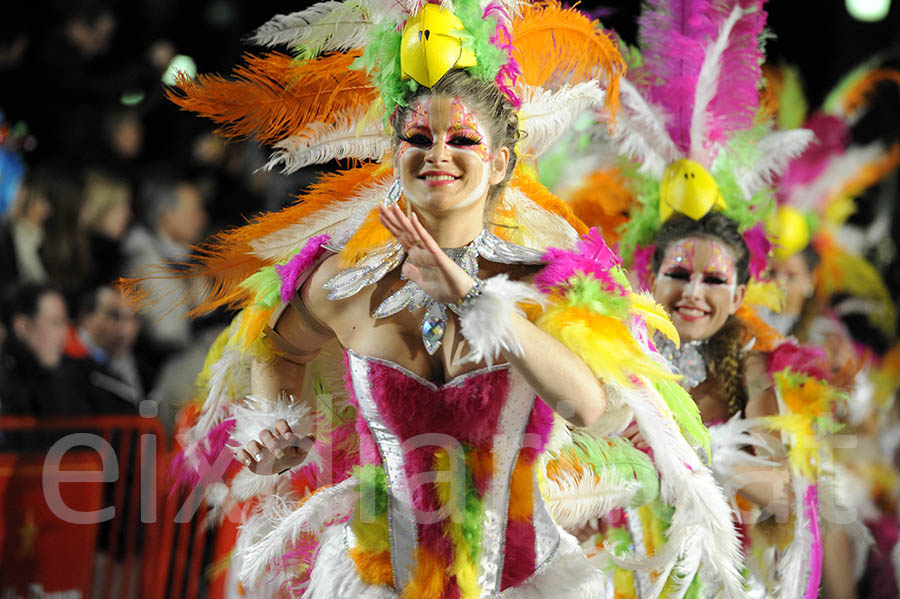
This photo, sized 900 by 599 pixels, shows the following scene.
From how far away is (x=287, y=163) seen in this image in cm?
247

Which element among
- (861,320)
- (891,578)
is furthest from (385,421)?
(861,320)

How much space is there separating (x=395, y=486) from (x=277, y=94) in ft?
2.98

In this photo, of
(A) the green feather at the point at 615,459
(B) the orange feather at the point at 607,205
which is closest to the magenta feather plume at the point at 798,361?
(B) the orange feather at the point at 607,205

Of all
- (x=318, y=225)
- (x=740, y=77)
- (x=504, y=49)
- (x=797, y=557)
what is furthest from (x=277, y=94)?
(x=797, y=557)

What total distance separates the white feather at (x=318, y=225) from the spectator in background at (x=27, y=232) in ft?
8.26

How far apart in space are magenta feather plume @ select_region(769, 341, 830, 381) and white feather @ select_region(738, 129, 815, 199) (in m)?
0.52

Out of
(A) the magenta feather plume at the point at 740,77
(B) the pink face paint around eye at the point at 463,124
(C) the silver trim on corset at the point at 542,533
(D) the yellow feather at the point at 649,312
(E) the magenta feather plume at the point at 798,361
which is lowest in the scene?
(C) the silver trim on corset at the point at 542,533

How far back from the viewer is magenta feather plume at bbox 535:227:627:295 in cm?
217

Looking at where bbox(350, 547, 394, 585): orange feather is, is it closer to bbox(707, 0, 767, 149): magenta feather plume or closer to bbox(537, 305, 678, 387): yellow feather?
bbox(537, 305, 678, 387): yellow feather

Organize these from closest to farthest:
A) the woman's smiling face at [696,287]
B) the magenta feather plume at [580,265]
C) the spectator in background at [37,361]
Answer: the magenta feather plume at [580,265] → the woman's smiling face at [696,287] → the spectator in background at [37,361]

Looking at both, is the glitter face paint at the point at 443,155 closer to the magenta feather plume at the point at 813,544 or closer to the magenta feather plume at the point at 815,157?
the magenta feather plume at the point at 813,544

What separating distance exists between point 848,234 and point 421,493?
498 centimetres

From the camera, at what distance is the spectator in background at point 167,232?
4.89 m

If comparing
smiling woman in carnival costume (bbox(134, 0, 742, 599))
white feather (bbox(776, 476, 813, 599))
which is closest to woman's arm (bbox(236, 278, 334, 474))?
smiling woman in carnival costume (bbox(134, 0, 742, 599))
